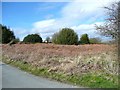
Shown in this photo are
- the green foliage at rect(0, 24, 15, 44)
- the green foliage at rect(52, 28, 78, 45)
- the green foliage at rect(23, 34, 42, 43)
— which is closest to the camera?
the green foliage at rect(52, 28, 78, 45)

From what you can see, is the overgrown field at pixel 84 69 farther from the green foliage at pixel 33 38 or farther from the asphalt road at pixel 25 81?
the green foliage at pixel 33 38

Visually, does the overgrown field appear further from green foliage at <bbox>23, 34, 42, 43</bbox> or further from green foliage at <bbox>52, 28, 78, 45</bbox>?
green foliage at <bbox>23, 34, 42, 43</bbox>

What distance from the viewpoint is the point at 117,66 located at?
549 inches

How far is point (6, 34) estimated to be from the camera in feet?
164

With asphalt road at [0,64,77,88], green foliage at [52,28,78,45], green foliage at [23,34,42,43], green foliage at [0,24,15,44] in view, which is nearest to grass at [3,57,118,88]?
asphalt road at [0,64,77,88]

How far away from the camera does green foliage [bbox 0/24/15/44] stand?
48.3m

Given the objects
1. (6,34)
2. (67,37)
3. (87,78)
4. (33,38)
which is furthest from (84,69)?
(6,34)

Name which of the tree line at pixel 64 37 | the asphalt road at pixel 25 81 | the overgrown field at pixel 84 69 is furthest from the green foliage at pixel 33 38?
the asphalt road at pixel 25 81

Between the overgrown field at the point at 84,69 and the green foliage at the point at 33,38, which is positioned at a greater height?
the green foliage at the point at 33,38

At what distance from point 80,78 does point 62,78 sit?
92 cm

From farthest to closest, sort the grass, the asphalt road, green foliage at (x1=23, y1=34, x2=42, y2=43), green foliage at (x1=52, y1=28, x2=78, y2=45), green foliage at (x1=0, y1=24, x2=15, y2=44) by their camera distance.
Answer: green foliage at (x1=0, y1=24, x2=15, y2=44) < green foliage at (x1=23, y1=34, x2=42, y2=43) < green foliage at (x1=52, y1=28, x2=78, y2=45) < the grass < the asphalt road

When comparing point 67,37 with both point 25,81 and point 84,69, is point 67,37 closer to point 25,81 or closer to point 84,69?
point 84,69

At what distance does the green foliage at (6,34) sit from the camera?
48269 mm

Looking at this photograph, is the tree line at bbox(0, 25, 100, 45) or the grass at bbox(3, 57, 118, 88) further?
the tree line at bbox(0, 25, 100, 45)
